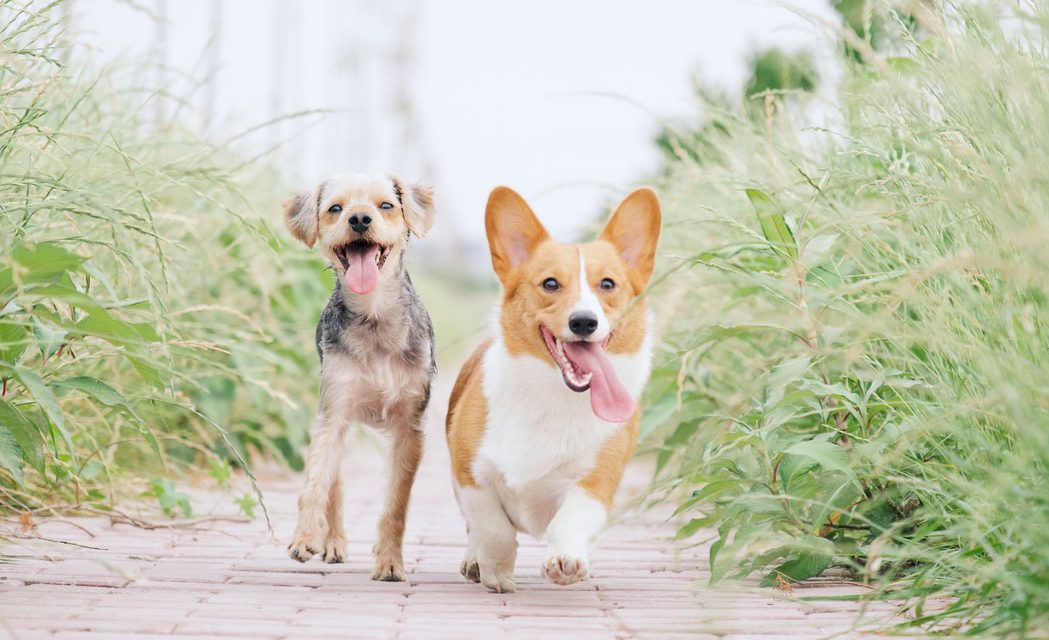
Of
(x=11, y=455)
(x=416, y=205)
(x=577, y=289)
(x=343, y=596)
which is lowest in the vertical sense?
(x=343, y=596)

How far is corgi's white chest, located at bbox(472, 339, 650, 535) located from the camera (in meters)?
3.96

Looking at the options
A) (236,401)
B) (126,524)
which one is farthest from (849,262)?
(236,401)

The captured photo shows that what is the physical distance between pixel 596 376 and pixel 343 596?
104 cm

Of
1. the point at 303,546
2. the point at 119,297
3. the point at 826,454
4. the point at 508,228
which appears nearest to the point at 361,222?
the point at 508,228

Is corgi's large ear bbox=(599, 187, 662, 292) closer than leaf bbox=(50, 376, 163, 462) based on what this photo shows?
No

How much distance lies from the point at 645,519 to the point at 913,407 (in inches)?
99.1

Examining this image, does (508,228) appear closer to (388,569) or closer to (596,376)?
(596,376)

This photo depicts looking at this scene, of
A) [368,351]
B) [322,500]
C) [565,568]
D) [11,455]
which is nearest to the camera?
[11,455]

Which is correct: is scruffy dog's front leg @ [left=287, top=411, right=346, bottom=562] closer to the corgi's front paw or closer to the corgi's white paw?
the corgi's front paw

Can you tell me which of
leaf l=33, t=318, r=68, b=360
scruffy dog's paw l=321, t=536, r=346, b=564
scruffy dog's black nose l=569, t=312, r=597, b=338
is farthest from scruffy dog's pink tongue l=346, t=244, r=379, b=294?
leaf l=33, t=318, r=68, b=360

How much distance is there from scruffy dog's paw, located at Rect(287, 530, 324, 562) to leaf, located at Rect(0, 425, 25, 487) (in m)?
1.00

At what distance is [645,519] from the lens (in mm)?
6000

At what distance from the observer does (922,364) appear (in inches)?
133

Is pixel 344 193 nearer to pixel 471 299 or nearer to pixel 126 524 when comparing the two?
pixel 126 524
